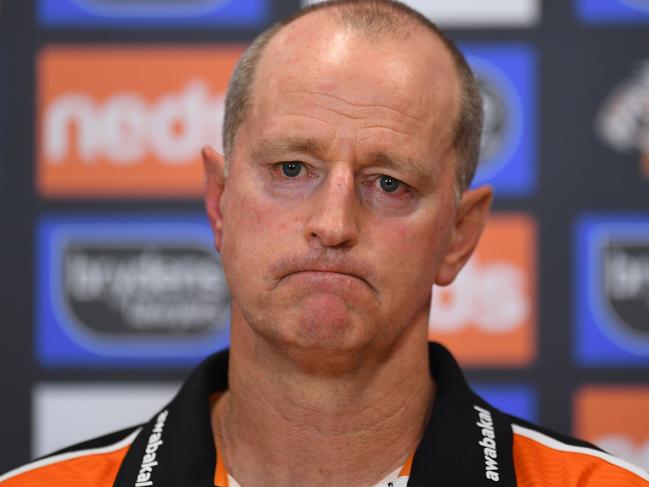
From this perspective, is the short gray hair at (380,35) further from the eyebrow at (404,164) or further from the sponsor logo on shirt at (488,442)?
the sponsor logo on shirt at (488,442)

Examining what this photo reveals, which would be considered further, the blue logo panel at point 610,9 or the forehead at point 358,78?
the blue logo panel at point 610,9

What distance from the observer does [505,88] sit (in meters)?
2.57

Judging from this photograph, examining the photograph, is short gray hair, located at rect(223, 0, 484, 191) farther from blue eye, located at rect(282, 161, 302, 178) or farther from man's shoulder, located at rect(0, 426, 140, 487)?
man's shoulder, located at rect(0, 426, 140, 487)

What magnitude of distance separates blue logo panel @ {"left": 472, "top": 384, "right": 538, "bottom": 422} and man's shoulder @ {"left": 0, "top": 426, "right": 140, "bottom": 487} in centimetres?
111

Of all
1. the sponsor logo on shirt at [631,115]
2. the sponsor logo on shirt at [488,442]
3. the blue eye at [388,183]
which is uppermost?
the sponsor logo on shirt at [631,115]

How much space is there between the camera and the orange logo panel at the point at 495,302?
8.38ft

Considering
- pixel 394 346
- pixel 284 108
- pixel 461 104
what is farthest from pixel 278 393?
pixel 461 104

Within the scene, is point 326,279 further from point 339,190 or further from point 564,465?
point 564,465

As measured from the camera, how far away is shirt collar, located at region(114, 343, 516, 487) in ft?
4.98

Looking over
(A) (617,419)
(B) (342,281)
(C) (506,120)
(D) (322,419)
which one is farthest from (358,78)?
(A) (617,419)

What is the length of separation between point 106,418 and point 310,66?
4.62 ft

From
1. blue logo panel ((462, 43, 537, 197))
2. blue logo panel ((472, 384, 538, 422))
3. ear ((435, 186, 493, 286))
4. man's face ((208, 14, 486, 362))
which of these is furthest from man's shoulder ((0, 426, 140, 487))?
blue logo panel ((462, 43, 537, 197))

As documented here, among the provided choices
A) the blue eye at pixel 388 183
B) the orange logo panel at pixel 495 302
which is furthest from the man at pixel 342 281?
the orange logo panel at pixel 495 302

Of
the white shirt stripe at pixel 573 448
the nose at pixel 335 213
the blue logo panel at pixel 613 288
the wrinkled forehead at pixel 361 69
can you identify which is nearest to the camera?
the nose at pixel 335 213
